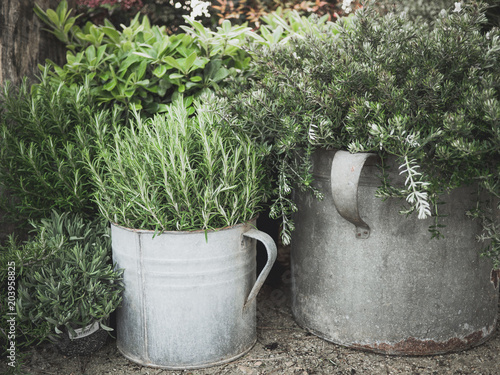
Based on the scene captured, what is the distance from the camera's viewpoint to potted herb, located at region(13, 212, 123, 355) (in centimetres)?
181

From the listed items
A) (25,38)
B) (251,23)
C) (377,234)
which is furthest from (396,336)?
(251,23)

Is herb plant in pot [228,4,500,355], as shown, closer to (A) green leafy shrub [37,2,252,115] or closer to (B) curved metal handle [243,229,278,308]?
(B) curved metal handle [243,229,278,308]

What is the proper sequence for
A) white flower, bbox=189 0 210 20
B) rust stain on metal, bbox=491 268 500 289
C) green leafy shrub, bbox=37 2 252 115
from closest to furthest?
rust stain on metal, bbox=491 268 500 289 → green leafy shrub, bbox=37 2 252 115 → white flower, bbox=189 0 210 20

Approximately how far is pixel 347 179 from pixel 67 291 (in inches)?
43.6

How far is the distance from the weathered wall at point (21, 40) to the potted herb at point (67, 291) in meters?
0.98

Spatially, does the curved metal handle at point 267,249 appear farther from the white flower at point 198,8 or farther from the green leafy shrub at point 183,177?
the white flower at point 198,8

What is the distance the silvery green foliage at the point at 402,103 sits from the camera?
158cm

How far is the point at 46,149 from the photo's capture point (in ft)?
7.11

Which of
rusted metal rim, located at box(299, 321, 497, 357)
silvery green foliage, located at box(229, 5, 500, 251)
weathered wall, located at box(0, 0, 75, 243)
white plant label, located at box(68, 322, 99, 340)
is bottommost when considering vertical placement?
rusted metal rim, located at box(299, 321, 497, 357)

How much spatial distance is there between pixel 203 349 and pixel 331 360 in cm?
53

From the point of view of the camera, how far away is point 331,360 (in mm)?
2000

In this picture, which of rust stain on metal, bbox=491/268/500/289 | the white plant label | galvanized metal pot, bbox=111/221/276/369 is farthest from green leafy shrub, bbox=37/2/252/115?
rust stain on metal, bbox=491/268/500/289

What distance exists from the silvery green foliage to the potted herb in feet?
2.43

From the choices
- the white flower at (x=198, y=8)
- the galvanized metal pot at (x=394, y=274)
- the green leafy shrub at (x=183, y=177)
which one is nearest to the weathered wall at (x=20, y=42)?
the green leafy shrub at (x=183, y=177)
